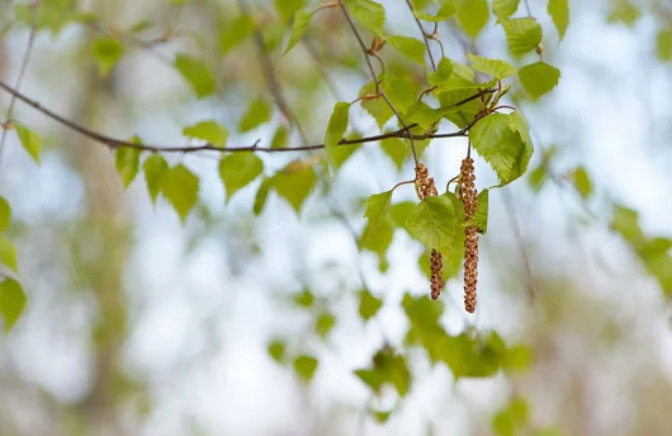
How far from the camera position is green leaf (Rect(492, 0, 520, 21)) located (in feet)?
2.48

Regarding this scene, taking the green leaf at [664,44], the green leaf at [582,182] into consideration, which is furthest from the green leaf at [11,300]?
the green leaf at [664,44]

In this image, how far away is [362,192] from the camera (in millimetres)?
1795

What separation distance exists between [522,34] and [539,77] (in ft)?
0.19

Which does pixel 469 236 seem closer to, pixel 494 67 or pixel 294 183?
pixel 494 67

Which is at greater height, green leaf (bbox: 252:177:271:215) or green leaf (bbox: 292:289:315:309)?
green leaf (bbox: 252:177:271:215)

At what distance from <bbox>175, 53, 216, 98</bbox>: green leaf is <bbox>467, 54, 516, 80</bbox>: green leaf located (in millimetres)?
716

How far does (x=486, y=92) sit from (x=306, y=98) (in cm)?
181

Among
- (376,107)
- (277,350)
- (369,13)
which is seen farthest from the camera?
(277,350)

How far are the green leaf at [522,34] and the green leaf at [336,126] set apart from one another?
0.18 metres

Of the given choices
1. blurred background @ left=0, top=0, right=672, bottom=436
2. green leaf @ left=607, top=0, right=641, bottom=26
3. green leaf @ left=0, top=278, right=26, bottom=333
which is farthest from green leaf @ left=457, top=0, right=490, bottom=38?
green leaf @ left=607, top=0, right=641, bottom=26

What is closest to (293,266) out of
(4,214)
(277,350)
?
(277,350)

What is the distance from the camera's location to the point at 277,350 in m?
1.49

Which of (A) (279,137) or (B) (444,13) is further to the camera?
(A) (279,137)

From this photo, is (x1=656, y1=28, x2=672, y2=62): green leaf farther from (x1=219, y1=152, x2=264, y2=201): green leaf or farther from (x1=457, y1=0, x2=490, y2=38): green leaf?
(x1=219, y1=152, x2=264, y2=201): green leaf
